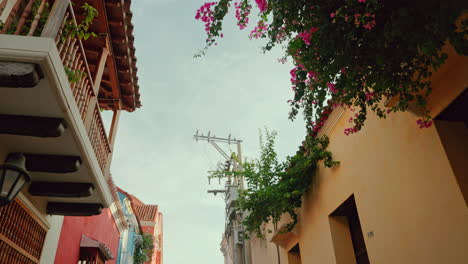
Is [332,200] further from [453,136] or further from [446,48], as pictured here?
[446,48]

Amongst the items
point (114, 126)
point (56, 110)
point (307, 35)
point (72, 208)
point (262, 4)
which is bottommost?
point (72, 208)

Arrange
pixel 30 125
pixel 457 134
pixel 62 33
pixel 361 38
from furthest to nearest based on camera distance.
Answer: pixel 62 33
pixel 30 125
pixel 457 134
pixel 361 38

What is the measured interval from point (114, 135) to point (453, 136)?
587cm

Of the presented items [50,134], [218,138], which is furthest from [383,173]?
[218,138]

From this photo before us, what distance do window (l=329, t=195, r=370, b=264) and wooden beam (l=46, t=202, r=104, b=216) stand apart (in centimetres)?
434

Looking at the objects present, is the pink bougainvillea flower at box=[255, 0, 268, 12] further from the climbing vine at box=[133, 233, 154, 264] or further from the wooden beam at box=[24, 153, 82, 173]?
the climbing vine at box=[133, 233, 154, 264]

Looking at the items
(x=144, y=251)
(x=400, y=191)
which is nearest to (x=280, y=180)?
(x=400, y=191)

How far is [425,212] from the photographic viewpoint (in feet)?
12.4

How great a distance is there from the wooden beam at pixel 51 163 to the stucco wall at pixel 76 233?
2758 mm

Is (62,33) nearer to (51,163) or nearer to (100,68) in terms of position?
(51,163)

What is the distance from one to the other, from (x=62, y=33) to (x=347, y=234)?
222 inches

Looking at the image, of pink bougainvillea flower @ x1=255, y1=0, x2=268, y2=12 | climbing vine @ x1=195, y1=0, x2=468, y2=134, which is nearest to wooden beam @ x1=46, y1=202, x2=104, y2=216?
climbing vine @ x1=195, y1=0, x2=468, y2=134

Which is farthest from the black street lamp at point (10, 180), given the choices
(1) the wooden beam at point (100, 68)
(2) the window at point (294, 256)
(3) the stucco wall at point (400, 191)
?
(2) the window at point (294, 256)

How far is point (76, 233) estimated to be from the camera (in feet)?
25.8
